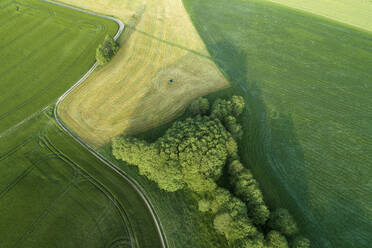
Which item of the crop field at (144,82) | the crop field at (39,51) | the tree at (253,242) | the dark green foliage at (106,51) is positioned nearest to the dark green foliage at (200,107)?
the crop field at (144,82)

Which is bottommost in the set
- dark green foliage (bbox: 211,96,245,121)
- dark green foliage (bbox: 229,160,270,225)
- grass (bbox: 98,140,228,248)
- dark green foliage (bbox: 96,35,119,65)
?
grass (bbox: 98,140,228,248)

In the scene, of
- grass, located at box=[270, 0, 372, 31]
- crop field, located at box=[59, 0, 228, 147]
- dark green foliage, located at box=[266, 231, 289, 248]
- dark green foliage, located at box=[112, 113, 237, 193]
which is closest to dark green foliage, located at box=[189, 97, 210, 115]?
crop field, located at box=[59, 0, 228, 147]

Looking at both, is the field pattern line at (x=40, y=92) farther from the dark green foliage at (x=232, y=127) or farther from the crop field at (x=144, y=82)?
the dark green foliage at (x=232, y=127)

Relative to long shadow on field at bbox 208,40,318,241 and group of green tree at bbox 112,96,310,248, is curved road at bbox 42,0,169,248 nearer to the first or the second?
group of green tree at bbox 112,96,310,248

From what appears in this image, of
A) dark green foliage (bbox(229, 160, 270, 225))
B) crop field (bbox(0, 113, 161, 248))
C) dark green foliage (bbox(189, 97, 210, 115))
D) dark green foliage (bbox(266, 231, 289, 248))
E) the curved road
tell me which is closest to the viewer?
dark green foliage (bbox(266, 231, 289, 248))

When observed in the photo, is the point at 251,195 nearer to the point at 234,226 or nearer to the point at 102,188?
the point at 234,226

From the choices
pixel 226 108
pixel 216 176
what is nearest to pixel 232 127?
pixel 226 108

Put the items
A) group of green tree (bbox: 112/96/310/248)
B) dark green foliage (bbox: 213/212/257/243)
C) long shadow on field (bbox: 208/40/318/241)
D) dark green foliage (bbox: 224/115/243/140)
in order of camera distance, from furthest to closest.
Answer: dark green foliage (bbox: 224/115/243/140) → long shadow on field (bbox: 208/40/318/241) → group of green tree (bbox: 112/96/310/248) → dark green foliage (bbox: 213/212/257/243)

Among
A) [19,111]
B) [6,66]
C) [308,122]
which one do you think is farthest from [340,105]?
[6,66]
